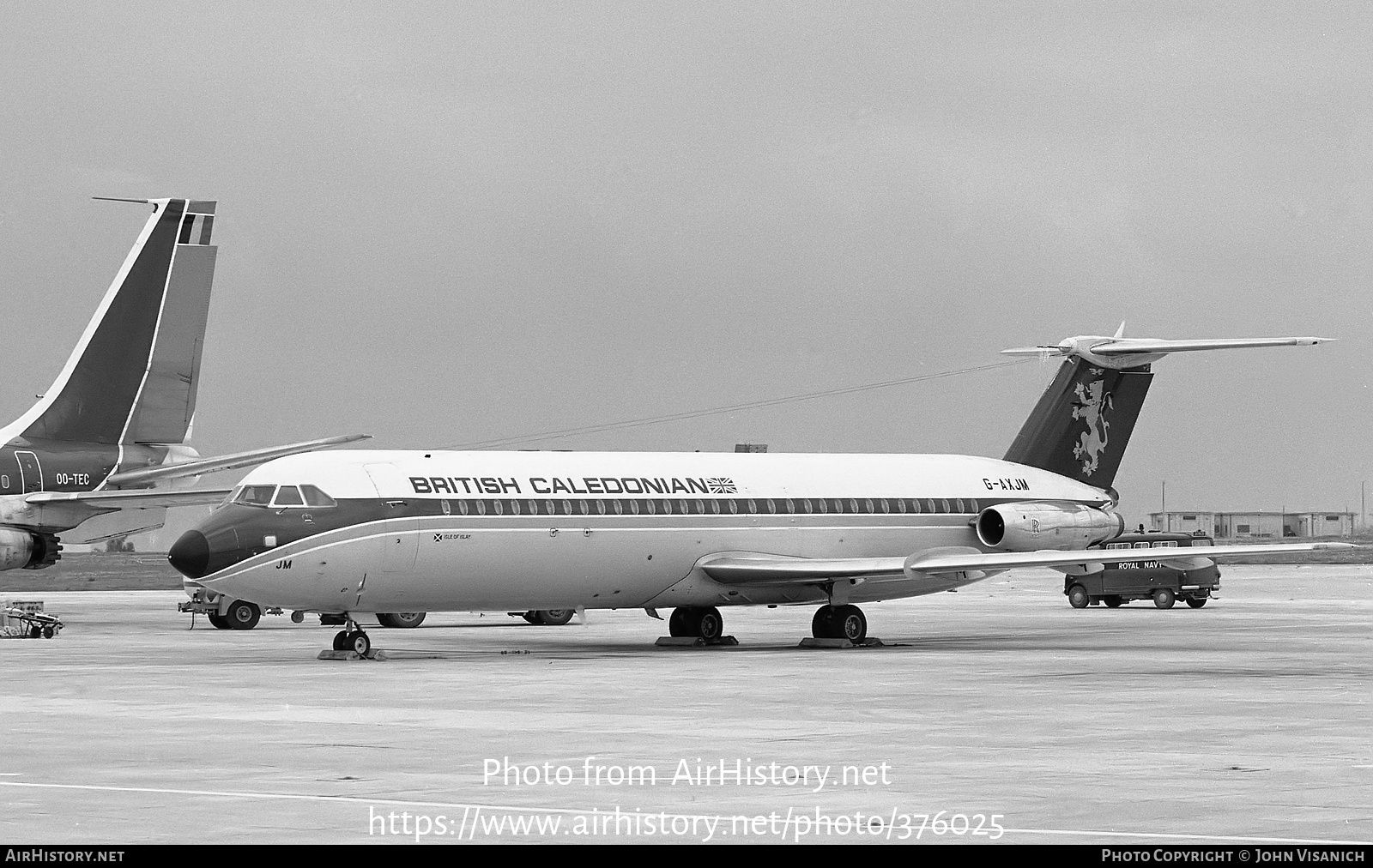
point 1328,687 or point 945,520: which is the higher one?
point 945,520

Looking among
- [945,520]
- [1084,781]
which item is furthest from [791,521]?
[1084,781]

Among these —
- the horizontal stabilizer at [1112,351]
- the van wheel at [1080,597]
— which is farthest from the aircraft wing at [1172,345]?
the van wheel at [1080,597]

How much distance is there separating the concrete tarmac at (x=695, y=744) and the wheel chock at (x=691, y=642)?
1.25 m

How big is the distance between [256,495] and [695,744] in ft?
56.5

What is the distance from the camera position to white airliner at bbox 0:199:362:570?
4803 centimetres

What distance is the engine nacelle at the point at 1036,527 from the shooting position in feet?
143

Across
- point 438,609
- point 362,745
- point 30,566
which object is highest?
point 30,566

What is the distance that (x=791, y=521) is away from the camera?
41.6 metres

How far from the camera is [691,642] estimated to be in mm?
42125

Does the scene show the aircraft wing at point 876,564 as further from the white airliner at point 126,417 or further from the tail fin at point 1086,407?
the white airliner at point 126,417

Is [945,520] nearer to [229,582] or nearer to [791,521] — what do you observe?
[791,521]

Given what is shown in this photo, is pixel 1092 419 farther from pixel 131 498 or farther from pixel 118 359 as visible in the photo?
pixel 118 359
